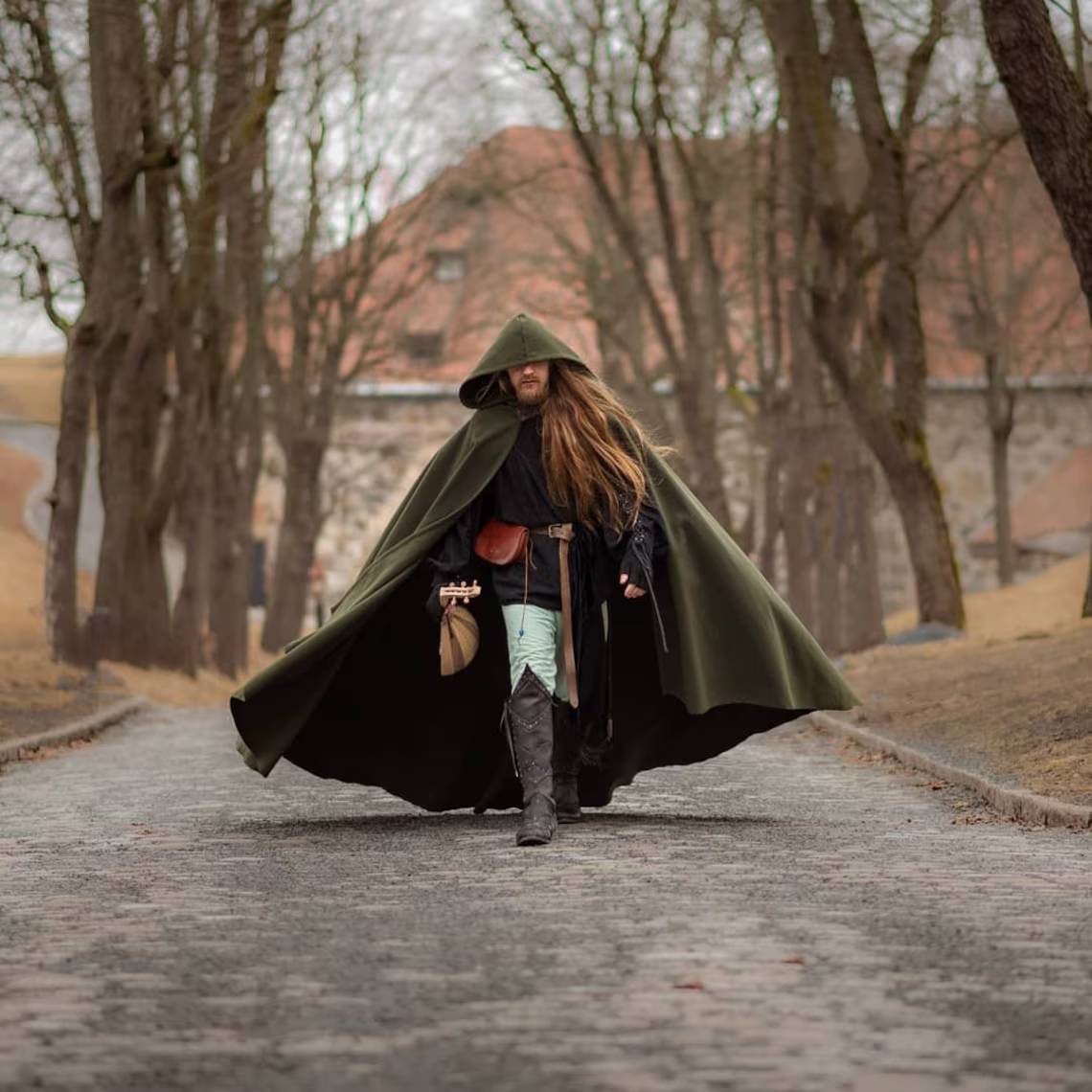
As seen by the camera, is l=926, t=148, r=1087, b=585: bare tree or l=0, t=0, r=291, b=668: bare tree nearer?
l=0, t=0, r=291, b=668: bare tree

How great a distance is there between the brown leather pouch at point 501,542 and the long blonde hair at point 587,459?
200 mm

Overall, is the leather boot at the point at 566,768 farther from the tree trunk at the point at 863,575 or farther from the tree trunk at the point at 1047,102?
the tree trunk at the point at 863,575

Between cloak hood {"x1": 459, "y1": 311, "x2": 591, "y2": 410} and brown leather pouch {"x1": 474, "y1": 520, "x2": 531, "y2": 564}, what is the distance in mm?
519

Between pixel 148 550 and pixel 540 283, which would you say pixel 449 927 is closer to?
pixel 148 550

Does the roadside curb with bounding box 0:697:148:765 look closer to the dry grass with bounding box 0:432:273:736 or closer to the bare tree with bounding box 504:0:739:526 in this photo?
the dry grass with bounding box 0:432:273:736

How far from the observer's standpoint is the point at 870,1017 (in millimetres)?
5027

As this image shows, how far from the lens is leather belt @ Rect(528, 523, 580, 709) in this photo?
9016 millimetres

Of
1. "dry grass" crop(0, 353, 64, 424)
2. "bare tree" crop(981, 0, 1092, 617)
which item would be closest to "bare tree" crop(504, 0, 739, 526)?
"bare tree" crop(981, 0, 1092, 617)

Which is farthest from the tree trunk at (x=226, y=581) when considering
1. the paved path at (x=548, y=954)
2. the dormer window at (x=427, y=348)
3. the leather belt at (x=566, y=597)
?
the leather belt at (x=566, y=597)

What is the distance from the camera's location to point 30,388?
62812 mm

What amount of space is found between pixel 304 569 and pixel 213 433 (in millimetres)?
7413

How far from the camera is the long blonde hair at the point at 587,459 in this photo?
354 inches

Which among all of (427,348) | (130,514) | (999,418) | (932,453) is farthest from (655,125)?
(932,453)

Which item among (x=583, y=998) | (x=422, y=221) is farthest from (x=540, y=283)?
(x=583, y=998)
